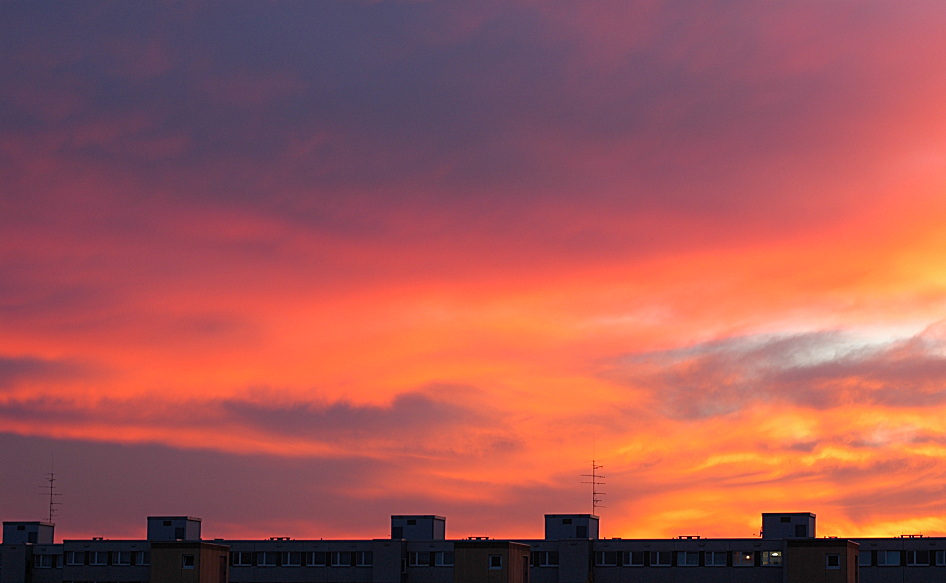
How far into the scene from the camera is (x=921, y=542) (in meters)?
141

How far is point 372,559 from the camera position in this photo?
156m

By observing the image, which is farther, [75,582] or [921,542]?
[75,582]

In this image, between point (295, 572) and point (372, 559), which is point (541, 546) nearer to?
point (372, 559)

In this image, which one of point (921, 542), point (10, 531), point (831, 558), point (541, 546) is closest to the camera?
point (831, 558)

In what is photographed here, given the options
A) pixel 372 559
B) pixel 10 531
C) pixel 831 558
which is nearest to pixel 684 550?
pixel 831 558

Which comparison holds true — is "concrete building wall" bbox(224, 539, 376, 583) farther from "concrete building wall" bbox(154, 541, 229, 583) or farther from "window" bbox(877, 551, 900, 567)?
"window" bbox(877, 551, 900, 567)

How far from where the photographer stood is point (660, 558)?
487 ft

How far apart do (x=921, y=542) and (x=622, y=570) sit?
102 feet

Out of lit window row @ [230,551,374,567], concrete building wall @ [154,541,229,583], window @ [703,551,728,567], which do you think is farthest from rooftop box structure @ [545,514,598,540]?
concrete building wall @ [154,541,229,583]

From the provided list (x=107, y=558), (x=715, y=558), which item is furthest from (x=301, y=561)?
(x=715, y=558)

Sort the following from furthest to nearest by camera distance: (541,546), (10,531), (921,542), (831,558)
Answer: (10,531)
(541,546)
(921,542)
(831,558)

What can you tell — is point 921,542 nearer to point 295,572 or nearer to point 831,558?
point 831,558

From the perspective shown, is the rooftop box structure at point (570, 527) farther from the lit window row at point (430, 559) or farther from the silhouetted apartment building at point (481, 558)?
the lit window row at point (430, 559)

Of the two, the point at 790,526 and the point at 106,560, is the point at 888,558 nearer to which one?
the point at 790,526
